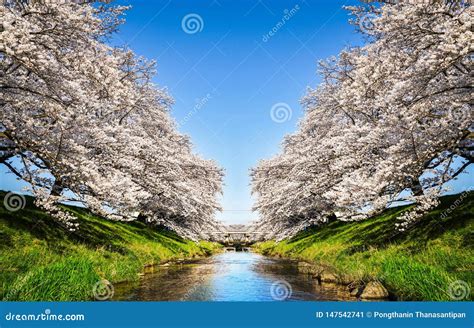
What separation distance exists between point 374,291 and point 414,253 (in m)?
4.11

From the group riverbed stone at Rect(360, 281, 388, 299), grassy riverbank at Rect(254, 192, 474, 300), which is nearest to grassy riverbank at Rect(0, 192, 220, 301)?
riverbed stone at Rect(360, 281, 388, 299)

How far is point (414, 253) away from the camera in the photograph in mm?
16453

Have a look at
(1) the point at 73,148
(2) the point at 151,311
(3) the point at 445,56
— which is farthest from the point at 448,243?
(1) the point at 73,148

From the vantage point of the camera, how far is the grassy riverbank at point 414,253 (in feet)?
40.0

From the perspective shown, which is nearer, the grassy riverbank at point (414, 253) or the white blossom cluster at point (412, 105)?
the grassy riverbank at point (414, 253)

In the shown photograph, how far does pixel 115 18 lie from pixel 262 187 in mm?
37433

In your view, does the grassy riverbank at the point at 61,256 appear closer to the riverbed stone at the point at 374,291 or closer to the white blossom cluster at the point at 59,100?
the white blossom cluster at the point at 59,100

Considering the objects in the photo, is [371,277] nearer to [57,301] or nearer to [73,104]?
[57,301]

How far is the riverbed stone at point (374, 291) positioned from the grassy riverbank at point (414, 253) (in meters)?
0.33

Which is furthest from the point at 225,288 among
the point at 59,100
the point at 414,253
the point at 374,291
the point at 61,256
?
the point at 59,100

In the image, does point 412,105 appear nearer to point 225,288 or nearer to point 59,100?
point 225,288

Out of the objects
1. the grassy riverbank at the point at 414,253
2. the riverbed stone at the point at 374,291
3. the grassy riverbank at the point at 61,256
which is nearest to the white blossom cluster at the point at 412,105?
the grassy riverbank at the point at 414,253

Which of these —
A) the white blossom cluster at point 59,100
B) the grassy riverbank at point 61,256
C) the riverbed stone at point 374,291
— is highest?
the white blossom cluster at point 59,100

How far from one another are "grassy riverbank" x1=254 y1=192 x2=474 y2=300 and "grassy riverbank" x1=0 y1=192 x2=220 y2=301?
33.7 feet
